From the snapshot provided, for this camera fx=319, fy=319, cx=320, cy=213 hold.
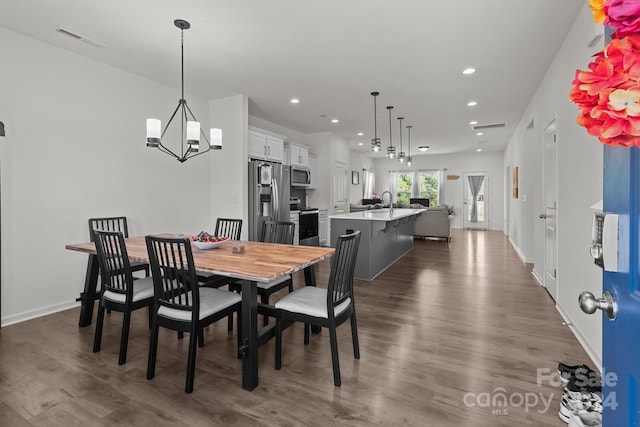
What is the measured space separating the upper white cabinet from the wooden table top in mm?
3762

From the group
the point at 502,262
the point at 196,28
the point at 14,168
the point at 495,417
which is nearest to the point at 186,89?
the point at 196,28

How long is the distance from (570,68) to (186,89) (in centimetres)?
454

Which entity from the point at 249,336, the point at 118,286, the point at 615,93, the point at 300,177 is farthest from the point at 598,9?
the point at 300,177

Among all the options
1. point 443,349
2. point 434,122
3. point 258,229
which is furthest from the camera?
point 434,122

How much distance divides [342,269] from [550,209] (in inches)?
118

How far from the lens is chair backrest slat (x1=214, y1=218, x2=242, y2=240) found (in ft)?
11.7

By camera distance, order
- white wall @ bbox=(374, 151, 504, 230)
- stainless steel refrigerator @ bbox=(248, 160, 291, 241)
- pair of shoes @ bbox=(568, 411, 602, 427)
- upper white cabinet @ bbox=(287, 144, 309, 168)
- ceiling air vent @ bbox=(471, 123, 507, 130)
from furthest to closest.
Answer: white wall @ bbox=(374, 151, 504, 230)
ceiling air vent @ bbox=(471, 123, 507, 130)
upper white cabinet @ bbox=(287, 144, 309, 168)
stainless steel refrigerator @ bbox=(248, 160, 291, 241)
pair of shoes @ bbox=(568, 411, 602, 427)

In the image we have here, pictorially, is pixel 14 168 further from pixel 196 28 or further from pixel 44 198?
pixel 196 28

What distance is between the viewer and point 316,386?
200 cm

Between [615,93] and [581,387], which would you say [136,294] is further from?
[581,387]

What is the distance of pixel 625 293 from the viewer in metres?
0.67

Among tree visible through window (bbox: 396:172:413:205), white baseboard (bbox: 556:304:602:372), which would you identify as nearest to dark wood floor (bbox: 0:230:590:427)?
white baseboard (bbox: 556:304:602:372)

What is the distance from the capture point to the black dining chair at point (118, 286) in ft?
7.39

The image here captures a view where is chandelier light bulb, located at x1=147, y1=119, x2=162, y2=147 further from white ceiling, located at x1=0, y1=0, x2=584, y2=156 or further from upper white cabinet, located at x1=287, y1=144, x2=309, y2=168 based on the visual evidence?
upper white cabinet, located at x1=287, y1=144, x2=309, y2=168
